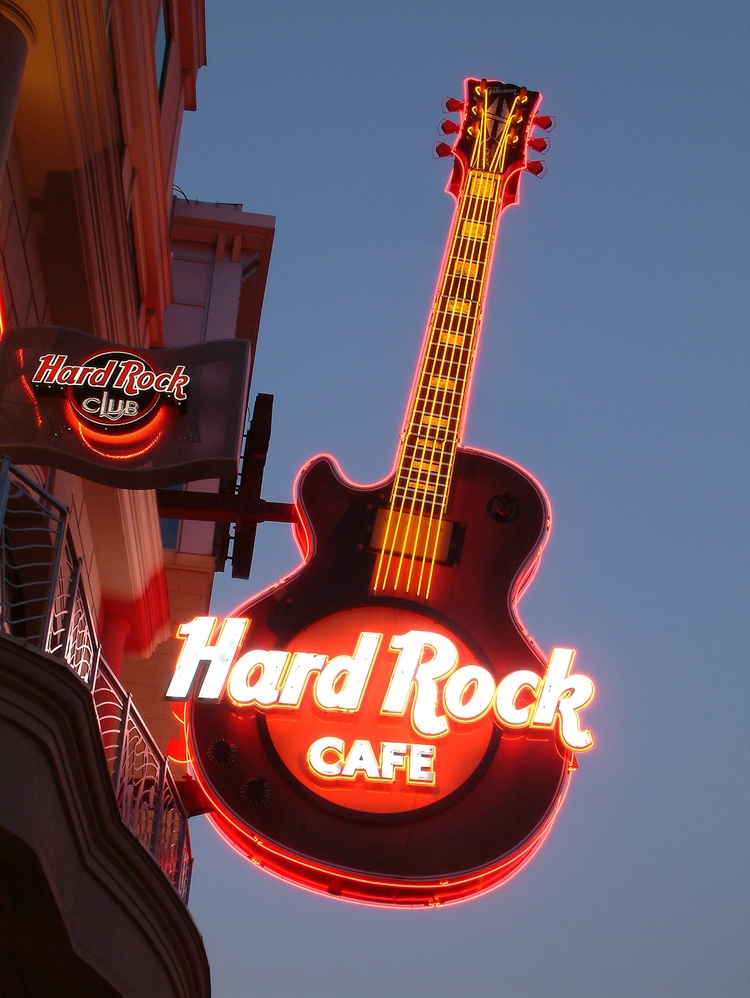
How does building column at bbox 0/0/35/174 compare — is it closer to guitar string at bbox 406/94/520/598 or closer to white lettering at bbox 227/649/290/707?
white lettering at bbox 227/649/290/707

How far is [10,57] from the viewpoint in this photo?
776 centimetres

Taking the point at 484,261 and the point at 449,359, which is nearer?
the point at 449,359

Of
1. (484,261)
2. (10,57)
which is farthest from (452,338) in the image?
(10,57)

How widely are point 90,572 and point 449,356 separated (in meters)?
4.35

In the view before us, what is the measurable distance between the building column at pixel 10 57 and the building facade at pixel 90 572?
14 millimetres

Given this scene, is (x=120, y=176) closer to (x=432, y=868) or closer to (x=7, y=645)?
(x=7, y=645)

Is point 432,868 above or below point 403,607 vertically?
below

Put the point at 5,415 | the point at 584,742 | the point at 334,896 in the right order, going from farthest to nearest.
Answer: the point at 584,742 → the point at 334,896 → the point at 5,415

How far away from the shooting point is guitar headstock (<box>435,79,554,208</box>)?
49.8 ft

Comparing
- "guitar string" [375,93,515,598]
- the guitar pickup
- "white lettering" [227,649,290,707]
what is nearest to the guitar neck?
"guitar string" [375,93,515,598]

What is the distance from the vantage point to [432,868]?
9680mm

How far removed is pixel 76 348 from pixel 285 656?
129 inches

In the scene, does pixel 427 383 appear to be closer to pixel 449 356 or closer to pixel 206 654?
pixel 449 356

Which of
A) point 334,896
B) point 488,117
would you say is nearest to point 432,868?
point 334,896
